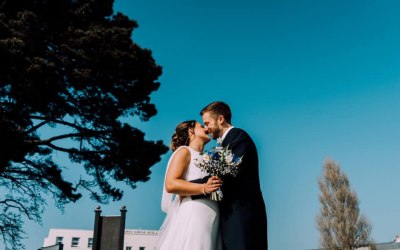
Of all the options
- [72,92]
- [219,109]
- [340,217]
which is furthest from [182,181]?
[340,217]

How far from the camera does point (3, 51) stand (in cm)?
969

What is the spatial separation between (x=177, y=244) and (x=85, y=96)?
359 inches

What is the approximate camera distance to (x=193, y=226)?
3.32m

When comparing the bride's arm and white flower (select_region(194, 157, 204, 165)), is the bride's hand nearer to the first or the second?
the bride's arm

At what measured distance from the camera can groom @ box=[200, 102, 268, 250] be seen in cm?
316

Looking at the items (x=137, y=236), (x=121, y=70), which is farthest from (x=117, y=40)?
(x=137, y=236)

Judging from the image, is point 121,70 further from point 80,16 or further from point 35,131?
point 35,131

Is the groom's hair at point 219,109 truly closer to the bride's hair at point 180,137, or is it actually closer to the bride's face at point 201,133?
the bride's face at point 201,133

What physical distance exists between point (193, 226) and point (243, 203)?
469 millimetres

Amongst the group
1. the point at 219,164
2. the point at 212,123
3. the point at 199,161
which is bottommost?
the point at 219,164

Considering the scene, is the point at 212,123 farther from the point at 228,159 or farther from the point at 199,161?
the point at 228,159

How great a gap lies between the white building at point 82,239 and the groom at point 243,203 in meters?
64.9

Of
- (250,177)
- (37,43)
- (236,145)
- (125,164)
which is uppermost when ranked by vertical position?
(37,43)

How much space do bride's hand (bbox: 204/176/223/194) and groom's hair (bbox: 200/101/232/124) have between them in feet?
2.34
